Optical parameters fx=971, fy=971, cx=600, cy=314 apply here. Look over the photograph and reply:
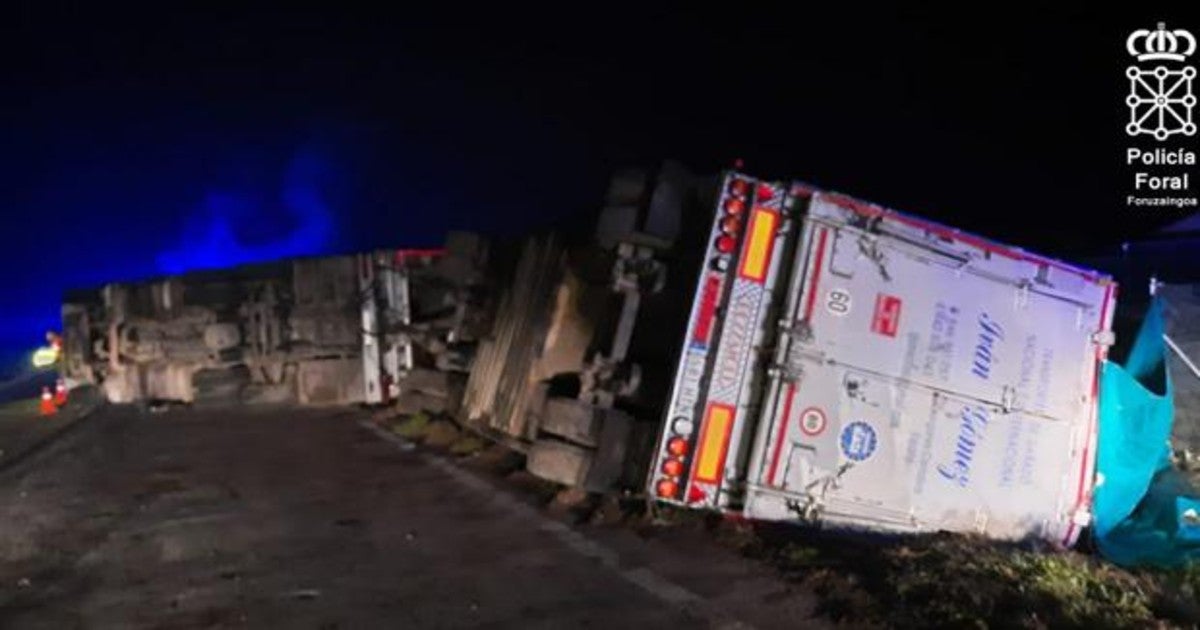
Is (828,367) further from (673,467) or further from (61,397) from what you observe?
(61,397)

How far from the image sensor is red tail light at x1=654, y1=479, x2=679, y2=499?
6.16 metres

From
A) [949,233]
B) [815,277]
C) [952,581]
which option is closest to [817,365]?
[815,277]

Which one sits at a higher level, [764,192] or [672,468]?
[764,192]

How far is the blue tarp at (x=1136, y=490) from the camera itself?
726cm

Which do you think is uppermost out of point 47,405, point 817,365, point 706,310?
point 706,310

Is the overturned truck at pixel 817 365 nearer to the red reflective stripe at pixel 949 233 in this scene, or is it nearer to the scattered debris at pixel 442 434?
the red reflective stripe at pixel 949 233

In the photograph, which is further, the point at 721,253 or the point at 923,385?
the point at 923,385

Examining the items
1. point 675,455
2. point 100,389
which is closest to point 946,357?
point 675,455

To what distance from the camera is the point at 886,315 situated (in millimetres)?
6414

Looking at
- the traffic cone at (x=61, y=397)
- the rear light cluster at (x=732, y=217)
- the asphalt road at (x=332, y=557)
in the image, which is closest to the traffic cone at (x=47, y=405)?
the traffic cone at (x=61, y=397)

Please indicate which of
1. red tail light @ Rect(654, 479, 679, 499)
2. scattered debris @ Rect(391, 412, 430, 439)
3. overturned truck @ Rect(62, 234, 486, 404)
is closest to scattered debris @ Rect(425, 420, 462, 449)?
scattered debris @ Rect(391, 412, 430, 439)

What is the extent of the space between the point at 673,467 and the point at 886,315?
1.74 metres

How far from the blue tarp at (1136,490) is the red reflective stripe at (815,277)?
2583 millimetres

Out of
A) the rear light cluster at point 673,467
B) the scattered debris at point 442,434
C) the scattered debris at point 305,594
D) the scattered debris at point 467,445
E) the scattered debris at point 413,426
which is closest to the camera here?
the scattered debris at point 305,594
